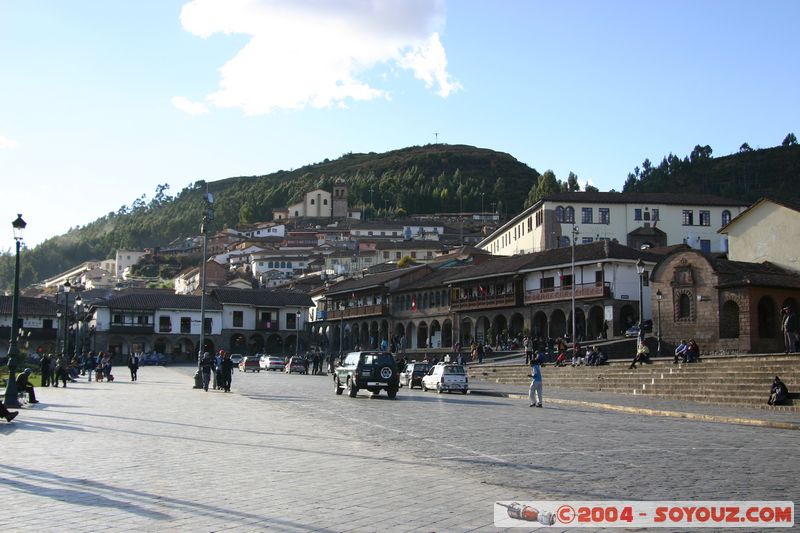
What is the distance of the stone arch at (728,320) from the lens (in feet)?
139

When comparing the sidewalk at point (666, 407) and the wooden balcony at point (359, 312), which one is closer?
the sidewalk at point (666, 407)

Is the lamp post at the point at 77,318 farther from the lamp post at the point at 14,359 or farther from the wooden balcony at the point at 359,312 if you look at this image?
the lamp post at the point at 14,359

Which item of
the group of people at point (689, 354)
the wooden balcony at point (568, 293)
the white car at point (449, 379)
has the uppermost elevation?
the wooden balcony at point (568, 293)

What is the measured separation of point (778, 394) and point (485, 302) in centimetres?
4257

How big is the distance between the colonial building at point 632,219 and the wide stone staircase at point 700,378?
40900 mm

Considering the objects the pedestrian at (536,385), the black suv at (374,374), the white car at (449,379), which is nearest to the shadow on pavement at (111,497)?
the pedestrian at (536,385)

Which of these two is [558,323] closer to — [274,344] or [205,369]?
[205,369]

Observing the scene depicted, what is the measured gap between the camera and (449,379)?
3597 centimetres

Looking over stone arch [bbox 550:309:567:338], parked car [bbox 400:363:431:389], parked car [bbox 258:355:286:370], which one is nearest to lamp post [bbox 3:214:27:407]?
parked car [bbox 400:363:431:389]

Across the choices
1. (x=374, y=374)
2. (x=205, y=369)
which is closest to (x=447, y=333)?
(x=205, y=369)

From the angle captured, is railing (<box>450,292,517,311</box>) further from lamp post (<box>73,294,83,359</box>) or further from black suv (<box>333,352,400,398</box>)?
black suv (<box>333,352,400,398</box>)

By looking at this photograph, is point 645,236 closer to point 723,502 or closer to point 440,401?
point 440,401

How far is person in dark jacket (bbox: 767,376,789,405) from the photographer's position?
80.0 feet

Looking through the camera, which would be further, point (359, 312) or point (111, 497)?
point (359, 312)
